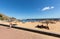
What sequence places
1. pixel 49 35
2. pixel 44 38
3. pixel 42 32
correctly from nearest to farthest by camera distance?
1. pixel 44 38
2. pixel 49 35
3. pixel 42 32

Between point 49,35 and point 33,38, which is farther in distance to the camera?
point 49,35

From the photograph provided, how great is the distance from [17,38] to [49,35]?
202 cm

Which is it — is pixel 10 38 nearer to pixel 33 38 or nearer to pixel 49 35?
pixel 33 38

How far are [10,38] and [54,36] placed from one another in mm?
2665

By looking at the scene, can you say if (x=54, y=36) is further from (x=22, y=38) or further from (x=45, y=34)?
(x=22, y=38)

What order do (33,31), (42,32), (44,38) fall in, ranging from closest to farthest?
(44,38), (42,32), (33,31)

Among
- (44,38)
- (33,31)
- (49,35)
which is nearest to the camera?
(44,38)

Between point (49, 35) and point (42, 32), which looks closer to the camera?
point (49, 35)

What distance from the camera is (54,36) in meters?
5.99

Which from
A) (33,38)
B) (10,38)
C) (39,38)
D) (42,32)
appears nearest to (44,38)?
(39,38)

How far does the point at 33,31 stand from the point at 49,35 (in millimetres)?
1534

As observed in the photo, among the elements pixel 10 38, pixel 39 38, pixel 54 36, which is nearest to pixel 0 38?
pixel 10 38

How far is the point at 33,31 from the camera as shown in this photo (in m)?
7.43

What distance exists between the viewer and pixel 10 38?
5.91 m
